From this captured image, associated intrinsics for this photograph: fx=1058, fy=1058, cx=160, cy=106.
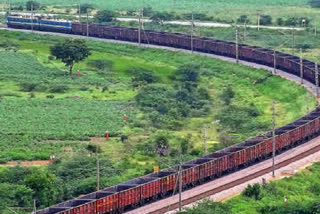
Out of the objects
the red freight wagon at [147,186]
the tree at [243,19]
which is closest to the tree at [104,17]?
the tree at [243,19]

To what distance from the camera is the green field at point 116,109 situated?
85375 millimetres

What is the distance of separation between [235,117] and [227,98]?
11.7m

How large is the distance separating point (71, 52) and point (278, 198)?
63.0 metres

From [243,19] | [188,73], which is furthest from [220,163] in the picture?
[243,19]

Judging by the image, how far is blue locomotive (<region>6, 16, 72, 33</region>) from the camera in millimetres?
166125

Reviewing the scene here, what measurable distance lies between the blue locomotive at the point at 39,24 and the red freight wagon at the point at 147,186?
92050 millimetres

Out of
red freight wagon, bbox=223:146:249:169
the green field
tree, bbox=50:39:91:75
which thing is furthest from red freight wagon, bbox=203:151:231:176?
tree, bbox=50:39:91:75

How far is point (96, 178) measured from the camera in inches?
3125

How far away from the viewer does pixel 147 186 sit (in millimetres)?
74188

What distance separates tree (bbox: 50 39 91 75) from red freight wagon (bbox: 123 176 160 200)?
5802cm

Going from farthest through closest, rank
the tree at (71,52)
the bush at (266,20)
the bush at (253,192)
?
the bush at (266,20) < the tree at (71,52) < the bush at (253,192)

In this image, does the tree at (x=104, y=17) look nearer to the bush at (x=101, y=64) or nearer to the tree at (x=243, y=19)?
the tree at (x=243, y=19)

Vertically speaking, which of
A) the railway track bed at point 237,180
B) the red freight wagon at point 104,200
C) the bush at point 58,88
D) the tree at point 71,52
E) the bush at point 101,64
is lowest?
the railway track bed at point 237,180

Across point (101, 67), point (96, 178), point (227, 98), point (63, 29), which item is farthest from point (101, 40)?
point (96, 178)
